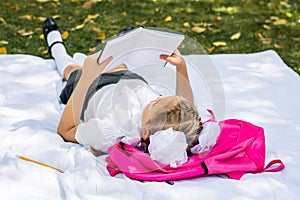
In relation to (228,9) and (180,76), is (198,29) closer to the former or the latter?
(228,9)

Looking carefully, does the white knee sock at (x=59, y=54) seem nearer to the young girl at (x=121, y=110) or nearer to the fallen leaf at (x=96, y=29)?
the young girl at (x=121, y=110)

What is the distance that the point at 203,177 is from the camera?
7.31 ft

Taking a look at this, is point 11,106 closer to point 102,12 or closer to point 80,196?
point 80,196

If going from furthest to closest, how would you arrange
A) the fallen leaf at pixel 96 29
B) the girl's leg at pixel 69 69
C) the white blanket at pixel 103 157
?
the fallen leaf at pixel 96 29 → the girl's leg at pixel 69 69 → the white blanket at pixel 103 157

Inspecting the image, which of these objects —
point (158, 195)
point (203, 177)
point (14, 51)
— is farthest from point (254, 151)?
point (14, 51)

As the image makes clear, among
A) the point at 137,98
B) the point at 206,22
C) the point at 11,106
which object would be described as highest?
the point at 137,98

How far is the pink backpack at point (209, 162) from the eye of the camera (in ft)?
7.13

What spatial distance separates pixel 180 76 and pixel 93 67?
1.36 feet

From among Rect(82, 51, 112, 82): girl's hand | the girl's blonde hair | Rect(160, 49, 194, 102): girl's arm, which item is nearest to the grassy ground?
Rect(82, 51, 112, 82): girl's hand

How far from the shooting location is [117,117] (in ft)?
7.43

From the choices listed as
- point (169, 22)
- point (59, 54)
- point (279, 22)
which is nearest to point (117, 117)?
point (59, 54)

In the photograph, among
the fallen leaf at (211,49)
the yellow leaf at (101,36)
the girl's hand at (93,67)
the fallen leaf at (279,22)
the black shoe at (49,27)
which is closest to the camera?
the girl's hand at (93,67)

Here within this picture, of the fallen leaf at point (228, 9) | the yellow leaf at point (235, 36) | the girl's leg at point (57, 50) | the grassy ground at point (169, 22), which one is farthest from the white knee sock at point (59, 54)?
the fallen leaf at point (228, 9)

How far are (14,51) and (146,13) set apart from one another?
1.42 m
